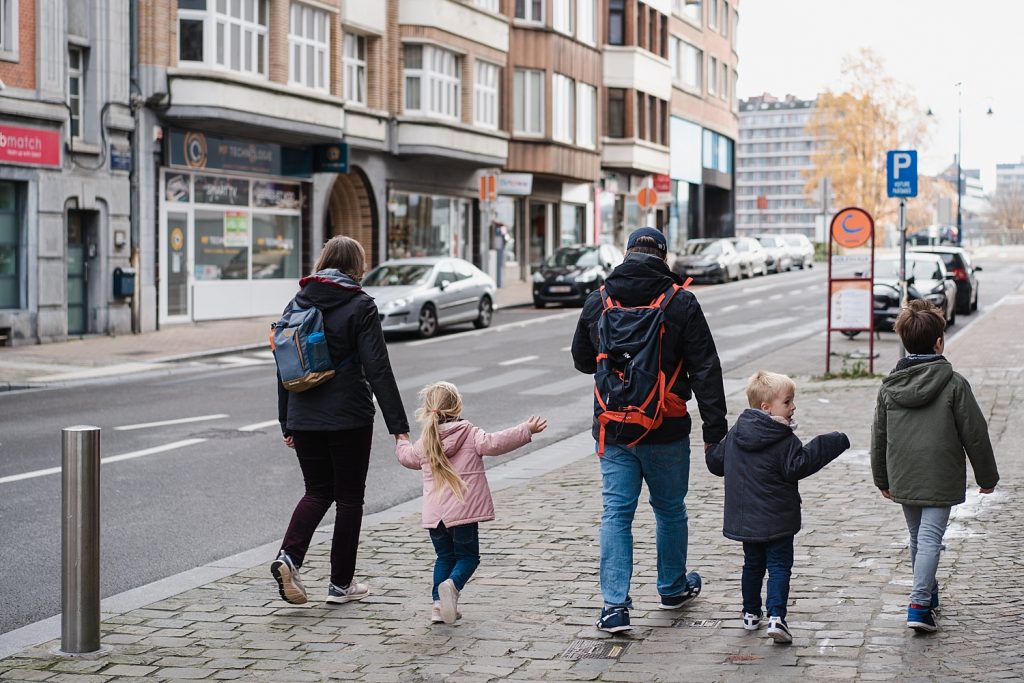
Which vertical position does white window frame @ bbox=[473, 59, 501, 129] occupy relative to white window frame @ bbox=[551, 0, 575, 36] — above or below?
below

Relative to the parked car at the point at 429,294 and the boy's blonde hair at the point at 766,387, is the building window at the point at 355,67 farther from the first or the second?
the boy's blonde hair at the point at 766,387

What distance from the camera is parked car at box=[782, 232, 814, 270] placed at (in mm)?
57094

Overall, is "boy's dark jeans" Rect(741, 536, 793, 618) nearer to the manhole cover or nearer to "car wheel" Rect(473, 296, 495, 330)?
the manhole cover

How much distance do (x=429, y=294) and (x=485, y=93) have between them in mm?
14646

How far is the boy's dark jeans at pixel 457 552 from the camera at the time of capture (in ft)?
20.4

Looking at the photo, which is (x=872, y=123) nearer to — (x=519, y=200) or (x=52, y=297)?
(x=519, y=200)

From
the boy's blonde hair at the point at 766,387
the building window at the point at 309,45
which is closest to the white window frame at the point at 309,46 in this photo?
the building window at the point at 309,45

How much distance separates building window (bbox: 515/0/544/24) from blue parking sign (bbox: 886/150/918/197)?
2525 centimetres

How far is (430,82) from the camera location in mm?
35469

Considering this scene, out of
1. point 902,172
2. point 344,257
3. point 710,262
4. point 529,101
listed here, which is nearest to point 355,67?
point 529,101

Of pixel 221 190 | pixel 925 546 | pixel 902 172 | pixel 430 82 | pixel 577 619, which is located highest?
pixel 430 82

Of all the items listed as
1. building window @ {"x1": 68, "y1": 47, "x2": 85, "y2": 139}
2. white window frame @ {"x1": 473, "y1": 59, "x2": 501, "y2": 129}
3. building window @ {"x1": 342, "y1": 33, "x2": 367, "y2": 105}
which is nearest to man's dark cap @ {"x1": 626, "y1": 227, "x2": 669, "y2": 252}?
building window @ {"x1": 68, "y1": 47, "x2": 85, "y2": 139}

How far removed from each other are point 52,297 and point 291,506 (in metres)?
16.2

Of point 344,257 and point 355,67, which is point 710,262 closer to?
point 355,67
